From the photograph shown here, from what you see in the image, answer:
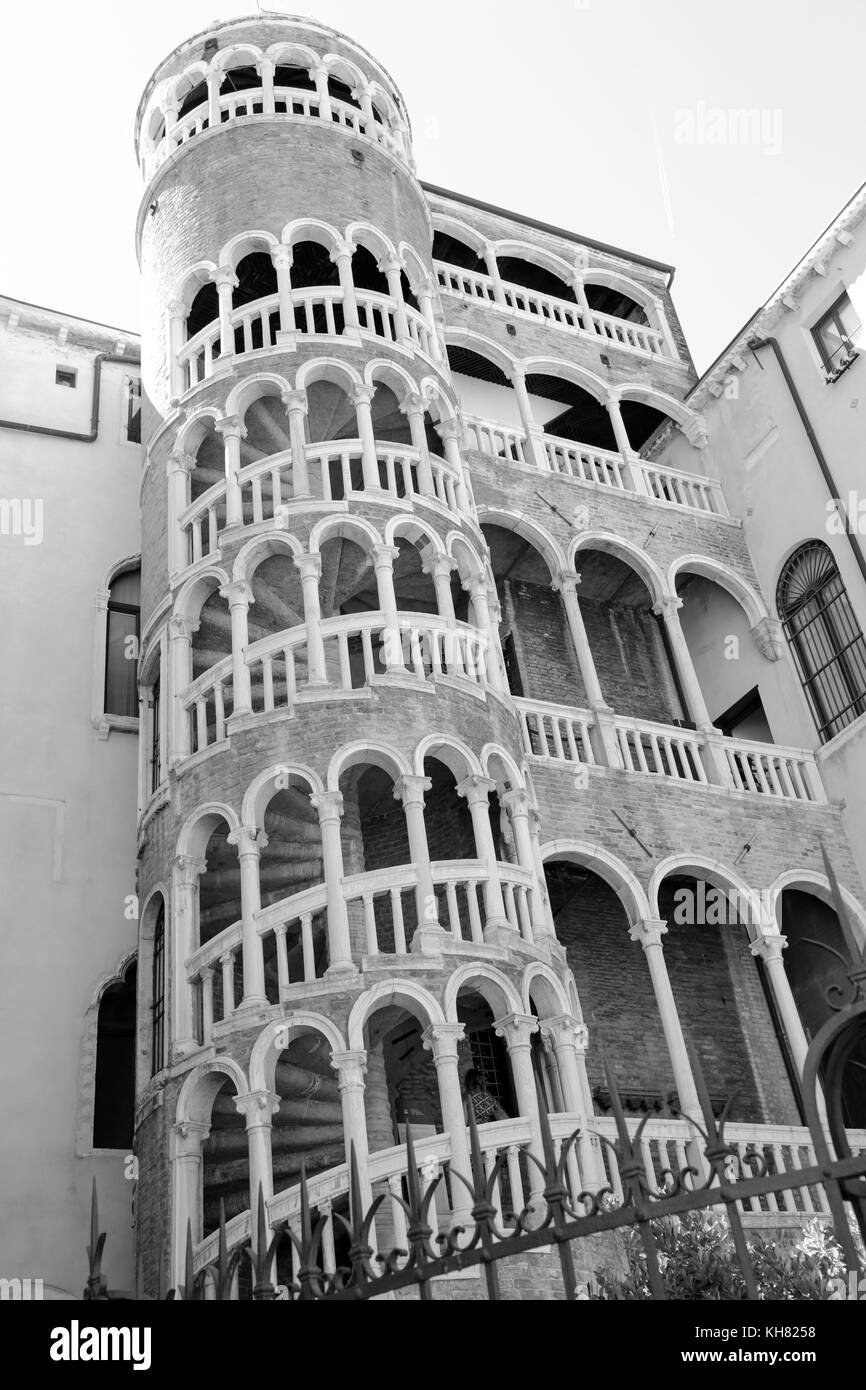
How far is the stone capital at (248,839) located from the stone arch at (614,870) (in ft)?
12.4

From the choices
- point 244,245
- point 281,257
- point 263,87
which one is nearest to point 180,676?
point 281,257

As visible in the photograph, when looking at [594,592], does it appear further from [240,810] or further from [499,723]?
[240,810]

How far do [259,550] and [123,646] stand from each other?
13.3ft

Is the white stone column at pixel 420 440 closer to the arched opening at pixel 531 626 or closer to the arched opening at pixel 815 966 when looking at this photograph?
the arched opening at pixel 531 626

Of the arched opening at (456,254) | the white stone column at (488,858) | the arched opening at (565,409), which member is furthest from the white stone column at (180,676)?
the arched opening at (456,254)

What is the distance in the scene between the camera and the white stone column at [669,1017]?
46.8 feet

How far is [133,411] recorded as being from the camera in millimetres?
20797

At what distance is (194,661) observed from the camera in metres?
15.7

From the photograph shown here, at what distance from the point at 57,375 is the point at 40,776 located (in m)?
7.37

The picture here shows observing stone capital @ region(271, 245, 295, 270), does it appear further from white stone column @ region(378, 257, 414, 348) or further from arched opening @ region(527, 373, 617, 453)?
arched opening @ region(527, 373, 617, 453)

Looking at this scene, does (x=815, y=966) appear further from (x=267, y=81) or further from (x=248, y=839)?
(x=267, y=81)

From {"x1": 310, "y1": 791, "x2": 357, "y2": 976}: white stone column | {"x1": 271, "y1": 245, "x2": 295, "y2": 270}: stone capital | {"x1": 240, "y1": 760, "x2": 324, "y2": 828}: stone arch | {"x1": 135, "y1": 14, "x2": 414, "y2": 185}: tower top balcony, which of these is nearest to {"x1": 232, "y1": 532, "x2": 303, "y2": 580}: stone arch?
{"x1": 240, "y1": 760, "x2": 324, "y2": 828}: stone arch

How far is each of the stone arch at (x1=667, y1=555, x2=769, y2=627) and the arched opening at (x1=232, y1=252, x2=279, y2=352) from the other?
6.81 metres
